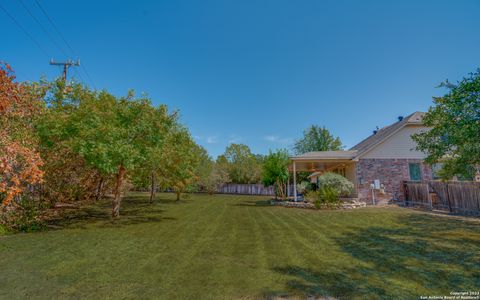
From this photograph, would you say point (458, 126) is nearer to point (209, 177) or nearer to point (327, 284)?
point (327, 284)

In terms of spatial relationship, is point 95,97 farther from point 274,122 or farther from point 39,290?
point 274,122

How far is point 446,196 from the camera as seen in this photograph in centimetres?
1189

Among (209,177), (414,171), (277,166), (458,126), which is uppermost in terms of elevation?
(458,126)

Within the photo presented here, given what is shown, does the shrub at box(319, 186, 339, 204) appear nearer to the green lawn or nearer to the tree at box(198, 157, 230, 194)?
the green lawn

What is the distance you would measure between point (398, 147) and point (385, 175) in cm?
217

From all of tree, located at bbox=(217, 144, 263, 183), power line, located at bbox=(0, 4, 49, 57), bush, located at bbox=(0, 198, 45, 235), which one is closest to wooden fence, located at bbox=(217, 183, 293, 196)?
tree, located at bbox=(217, 144, 263, 183)

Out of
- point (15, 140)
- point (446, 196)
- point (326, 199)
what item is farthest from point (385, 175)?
point (15, 140)

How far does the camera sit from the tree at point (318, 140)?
40.1 metres

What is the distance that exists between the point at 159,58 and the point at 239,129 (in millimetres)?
15497

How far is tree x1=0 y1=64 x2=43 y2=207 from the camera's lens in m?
5.31

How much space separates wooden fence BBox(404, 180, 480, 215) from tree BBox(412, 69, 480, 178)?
414 cm

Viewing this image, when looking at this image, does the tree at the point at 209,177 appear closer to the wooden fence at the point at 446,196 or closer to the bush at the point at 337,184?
the bush at the point at 337,184

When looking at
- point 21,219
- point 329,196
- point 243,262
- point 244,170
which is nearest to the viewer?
point 243,262

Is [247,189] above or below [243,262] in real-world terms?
above
